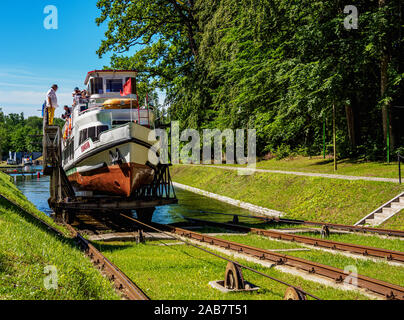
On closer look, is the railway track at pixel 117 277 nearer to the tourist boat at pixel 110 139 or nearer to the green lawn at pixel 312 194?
the tourist boat at pixel 110 139

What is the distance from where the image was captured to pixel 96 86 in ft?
66.3

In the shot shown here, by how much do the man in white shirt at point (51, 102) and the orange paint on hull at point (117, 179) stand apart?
10.2ft

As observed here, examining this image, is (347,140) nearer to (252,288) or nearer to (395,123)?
(395,123)

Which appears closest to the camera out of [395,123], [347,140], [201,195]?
[395,123]

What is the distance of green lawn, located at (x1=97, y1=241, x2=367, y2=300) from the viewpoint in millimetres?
7289

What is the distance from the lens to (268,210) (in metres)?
23.6

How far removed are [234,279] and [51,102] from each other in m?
14.1

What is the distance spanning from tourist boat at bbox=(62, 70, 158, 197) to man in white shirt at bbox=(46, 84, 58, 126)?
1.05 meters

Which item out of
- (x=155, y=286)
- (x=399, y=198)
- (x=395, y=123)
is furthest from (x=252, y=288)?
(x=395, y=123)

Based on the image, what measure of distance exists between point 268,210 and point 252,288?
16313 mm

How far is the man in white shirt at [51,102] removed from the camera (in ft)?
59.0

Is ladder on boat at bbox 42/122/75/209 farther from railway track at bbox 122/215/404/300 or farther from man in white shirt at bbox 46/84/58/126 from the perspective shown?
railway track at bbox 122/215/404/300

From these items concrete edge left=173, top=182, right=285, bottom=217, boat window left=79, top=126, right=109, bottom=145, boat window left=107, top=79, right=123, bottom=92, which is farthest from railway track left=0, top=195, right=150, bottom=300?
concrete edge left=173, top=182, right=285, bottom=217

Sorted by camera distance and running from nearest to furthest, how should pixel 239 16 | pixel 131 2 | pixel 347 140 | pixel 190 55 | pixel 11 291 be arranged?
pixel 11 291 < pixel 347 140 < pixel 239 16 < pixel 131 2 < pixel 190 55
